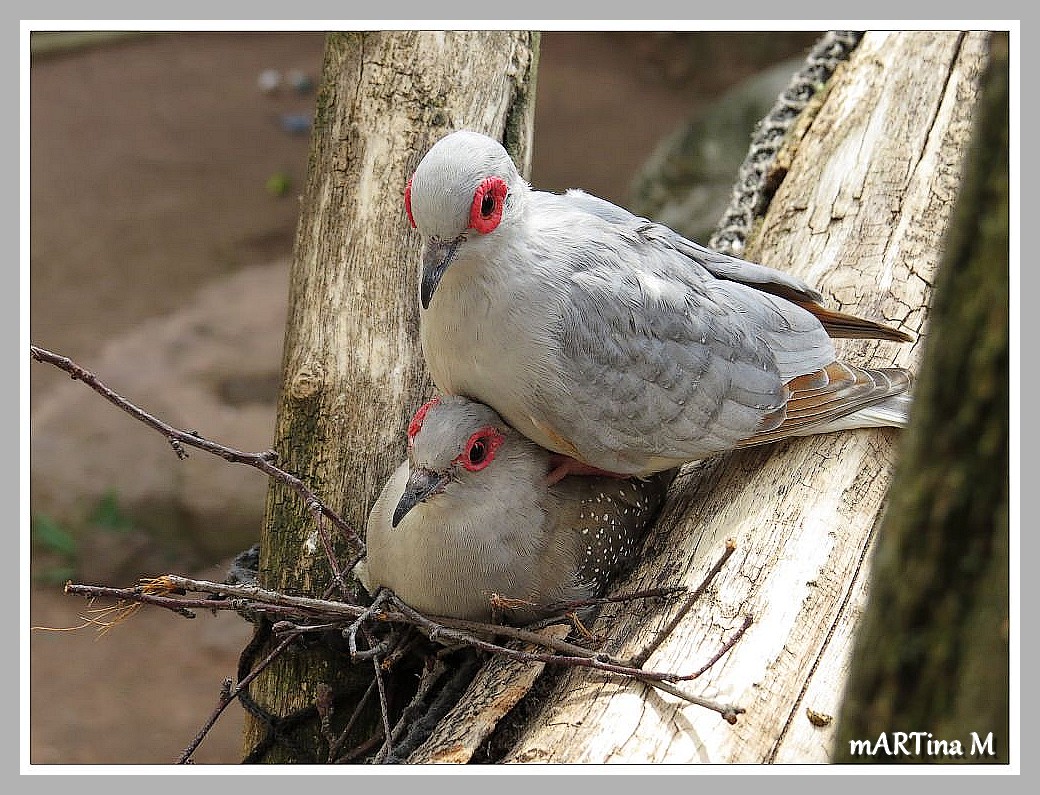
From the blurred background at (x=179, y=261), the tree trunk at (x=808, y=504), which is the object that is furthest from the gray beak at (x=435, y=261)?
the blurred background at (x=179, y=261)

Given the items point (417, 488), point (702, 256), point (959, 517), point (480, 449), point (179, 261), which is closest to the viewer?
point (959, 517)

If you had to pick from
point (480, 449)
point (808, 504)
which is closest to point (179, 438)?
point (480, 449)

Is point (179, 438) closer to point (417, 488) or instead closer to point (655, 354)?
point (417, 488)

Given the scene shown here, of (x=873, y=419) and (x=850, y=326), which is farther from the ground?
(x=850, y=326)

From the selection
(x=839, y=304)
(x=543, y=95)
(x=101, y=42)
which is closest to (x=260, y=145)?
(x=101, y=42)

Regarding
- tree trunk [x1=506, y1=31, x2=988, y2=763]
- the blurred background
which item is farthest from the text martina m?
the blurred background

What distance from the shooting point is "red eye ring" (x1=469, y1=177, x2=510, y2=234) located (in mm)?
2059

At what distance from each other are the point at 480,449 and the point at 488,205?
548 millimetres

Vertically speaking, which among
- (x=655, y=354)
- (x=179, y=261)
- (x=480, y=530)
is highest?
(x=179, y=261)

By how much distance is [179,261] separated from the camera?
7164 millimetres

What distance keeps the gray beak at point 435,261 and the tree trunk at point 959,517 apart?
3.51 ft

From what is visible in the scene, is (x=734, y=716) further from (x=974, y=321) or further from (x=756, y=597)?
(x=974, y=321)

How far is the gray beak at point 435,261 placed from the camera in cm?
209

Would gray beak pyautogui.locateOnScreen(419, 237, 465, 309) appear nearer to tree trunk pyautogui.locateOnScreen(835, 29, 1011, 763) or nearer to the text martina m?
tree trunk pyautogui.locateOnScreen(835, 29, 1011, 763)
